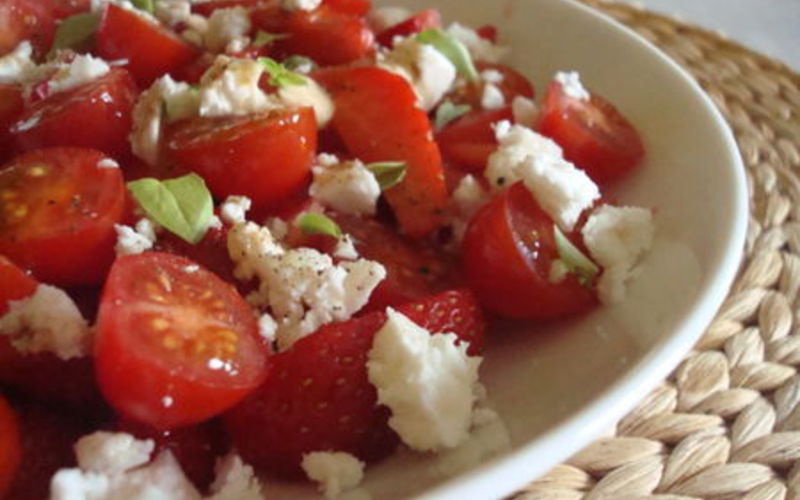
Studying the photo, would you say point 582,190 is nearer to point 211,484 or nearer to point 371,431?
point 371,431

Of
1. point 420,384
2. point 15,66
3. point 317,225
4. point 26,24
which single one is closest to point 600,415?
point 420,384

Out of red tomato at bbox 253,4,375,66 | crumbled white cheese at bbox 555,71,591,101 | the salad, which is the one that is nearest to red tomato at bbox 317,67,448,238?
the salad

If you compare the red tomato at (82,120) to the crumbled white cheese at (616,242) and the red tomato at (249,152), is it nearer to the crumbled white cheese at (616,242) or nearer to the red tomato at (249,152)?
the red tomato at (249,152)

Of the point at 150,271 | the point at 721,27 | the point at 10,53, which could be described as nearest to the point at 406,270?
the point at 150,271

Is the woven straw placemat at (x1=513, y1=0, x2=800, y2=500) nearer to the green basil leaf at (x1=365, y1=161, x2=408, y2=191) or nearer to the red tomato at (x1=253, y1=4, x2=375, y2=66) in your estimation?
the green basil leaf at (x1=365, y1=161, x2=408, y2=191)

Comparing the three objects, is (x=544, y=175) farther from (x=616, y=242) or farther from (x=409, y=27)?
(x=409, y=27)
